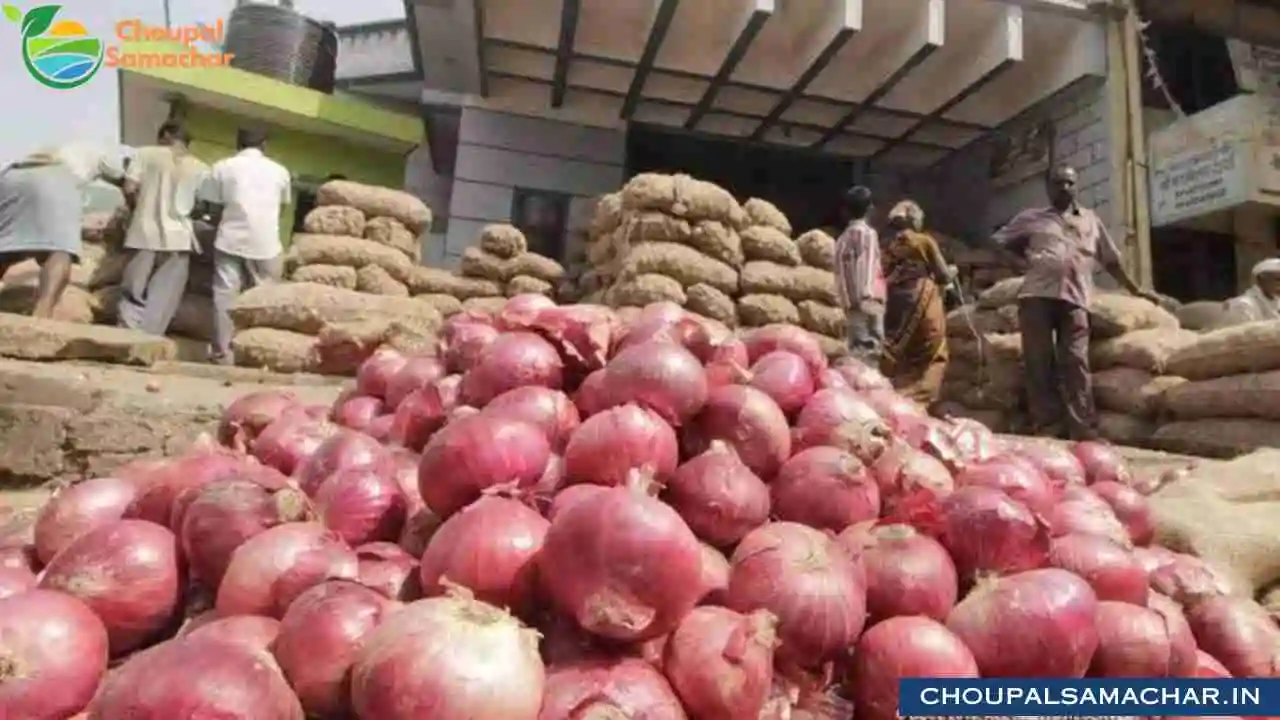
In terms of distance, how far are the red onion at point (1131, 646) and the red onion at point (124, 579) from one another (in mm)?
1329

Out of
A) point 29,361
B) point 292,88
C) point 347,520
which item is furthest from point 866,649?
point 292,88

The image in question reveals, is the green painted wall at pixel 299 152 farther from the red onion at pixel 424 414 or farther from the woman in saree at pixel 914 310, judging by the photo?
the red onion at pixel 424 414

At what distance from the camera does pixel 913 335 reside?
5.25m

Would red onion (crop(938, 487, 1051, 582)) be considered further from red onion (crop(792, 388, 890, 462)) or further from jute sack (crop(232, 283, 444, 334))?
jute sack (crop(232, 283, 444, 334))

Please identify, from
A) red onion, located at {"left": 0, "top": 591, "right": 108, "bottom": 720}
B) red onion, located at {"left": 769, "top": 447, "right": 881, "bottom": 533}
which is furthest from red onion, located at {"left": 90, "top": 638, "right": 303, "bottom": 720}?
red onion, located at {"left": 769, "top": 447, "right": 881, "bottom": 533}

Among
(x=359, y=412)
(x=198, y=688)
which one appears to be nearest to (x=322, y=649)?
(x=198, y=688)

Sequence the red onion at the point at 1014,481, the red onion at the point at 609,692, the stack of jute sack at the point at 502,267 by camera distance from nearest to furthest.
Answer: the red onion at the point at 609,692 → the red onion at the point at 1014,481 → the stack of jute sack at the point at 502,267

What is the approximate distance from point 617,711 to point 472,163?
7.56 meters

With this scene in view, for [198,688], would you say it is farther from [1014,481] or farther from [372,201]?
[372,201]

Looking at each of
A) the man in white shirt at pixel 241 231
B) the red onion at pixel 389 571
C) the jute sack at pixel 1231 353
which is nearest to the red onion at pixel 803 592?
the red onion at pixel 389 571

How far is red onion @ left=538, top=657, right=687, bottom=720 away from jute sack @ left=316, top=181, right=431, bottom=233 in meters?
5.51

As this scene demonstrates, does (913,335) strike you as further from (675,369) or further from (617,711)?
(617,711)

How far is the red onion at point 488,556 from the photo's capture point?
3.60 ft

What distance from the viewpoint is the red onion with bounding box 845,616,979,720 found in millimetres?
1133
